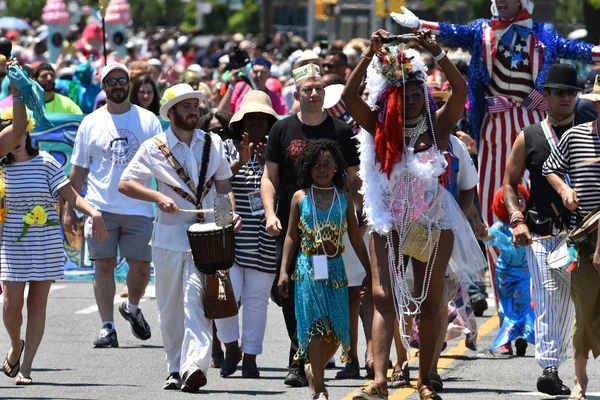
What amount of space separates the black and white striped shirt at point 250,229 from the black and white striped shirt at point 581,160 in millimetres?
2424

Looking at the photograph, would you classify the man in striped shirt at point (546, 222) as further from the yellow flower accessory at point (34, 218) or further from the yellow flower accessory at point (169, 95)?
the yellow flower accessory at point (34, 218)

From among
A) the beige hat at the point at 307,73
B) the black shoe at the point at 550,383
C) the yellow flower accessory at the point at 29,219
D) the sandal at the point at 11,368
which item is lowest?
the sandal at the point at 11,368

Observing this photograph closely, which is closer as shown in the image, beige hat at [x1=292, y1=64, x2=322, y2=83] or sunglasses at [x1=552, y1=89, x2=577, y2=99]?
sunglasses at [x1=552, y1=89, x2=577, y2=99]

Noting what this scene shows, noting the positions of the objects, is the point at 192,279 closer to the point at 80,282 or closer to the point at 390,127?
the point at 390,127

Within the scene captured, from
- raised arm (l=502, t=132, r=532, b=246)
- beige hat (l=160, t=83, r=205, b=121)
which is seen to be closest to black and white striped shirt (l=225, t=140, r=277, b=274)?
beige hat (l=160, t=83, r=205, b=121)

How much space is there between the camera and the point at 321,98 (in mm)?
10266

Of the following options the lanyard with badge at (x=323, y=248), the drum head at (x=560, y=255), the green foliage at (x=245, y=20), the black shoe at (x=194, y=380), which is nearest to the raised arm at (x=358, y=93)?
the lanyard with badge at (x=323, y=248)

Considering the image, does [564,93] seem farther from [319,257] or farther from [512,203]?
[319,257]

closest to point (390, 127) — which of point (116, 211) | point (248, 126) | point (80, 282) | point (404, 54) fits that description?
point (404, 54)

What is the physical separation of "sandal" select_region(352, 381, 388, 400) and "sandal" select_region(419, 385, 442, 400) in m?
0.34

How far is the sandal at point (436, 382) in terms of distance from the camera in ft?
32.1

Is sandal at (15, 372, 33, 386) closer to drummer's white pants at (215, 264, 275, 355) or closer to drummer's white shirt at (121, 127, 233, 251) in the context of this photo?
drummer's white shirt at (121, 127, 233, 251)

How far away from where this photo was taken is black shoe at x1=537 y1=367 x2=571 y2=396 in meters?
9.39

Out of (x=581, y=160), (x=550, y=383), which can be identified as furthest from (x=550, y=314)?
(x=581, y=160)
